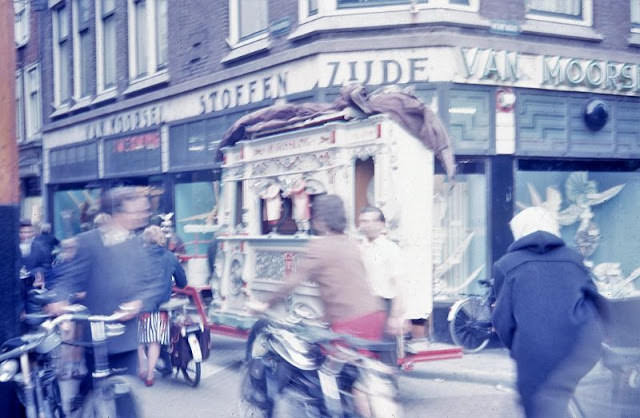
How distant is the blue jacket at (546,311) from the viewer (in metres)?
3.57

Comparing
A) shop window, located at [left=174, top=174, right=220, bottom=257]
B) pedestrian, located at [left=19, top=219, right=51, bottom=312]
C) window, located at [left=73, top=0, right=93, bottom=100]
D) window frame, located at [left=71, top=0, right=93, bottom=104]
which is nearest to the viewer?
pedestrian, located at [left=19, top=219, right=51, bottom=312]

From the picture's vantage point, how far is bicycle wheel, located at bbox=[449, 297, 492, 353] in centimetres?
902

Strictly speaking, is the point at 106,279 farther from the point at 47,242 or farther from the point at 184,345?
the point at 47,242

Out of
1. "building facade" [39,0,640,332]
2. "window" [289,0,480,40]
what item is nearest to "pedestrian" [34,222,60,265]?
"building facade" [39,0,640,332]

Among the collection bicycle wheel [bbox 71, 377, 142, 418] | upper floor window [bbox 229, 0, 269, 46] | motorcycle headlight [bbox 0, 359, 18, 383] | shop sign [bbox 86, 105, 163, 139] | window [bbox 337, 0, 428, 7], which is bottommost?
bicycle wheel [bbox 71, 377, 142, 418]

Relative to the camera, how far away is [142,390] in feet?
24.0

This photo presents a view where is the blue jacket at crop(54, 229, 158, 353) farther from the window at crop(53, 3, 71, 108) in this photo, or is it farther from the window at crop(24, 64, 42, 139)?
the window at crop(24, 64, 42, 139)

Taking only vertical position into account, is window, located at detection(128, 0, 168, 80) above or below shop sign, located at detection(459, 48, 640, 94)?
above

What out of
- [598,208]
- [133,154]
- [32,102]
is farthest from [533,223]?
[32,102]

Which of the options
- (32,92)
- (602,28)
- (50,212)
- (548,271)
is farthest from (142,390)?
(32,92)

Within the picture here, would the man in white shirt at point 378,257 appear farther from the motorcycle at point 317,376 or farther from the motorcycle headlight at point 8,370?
the motorcycle headlight at point 8,370

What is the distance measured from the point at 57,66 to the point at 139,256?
15993 millimetres

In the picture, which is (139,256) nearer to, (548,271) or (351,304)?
(351,304)

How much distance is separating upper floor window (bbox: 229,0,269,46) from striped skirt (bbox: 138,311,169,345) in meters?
5.94
